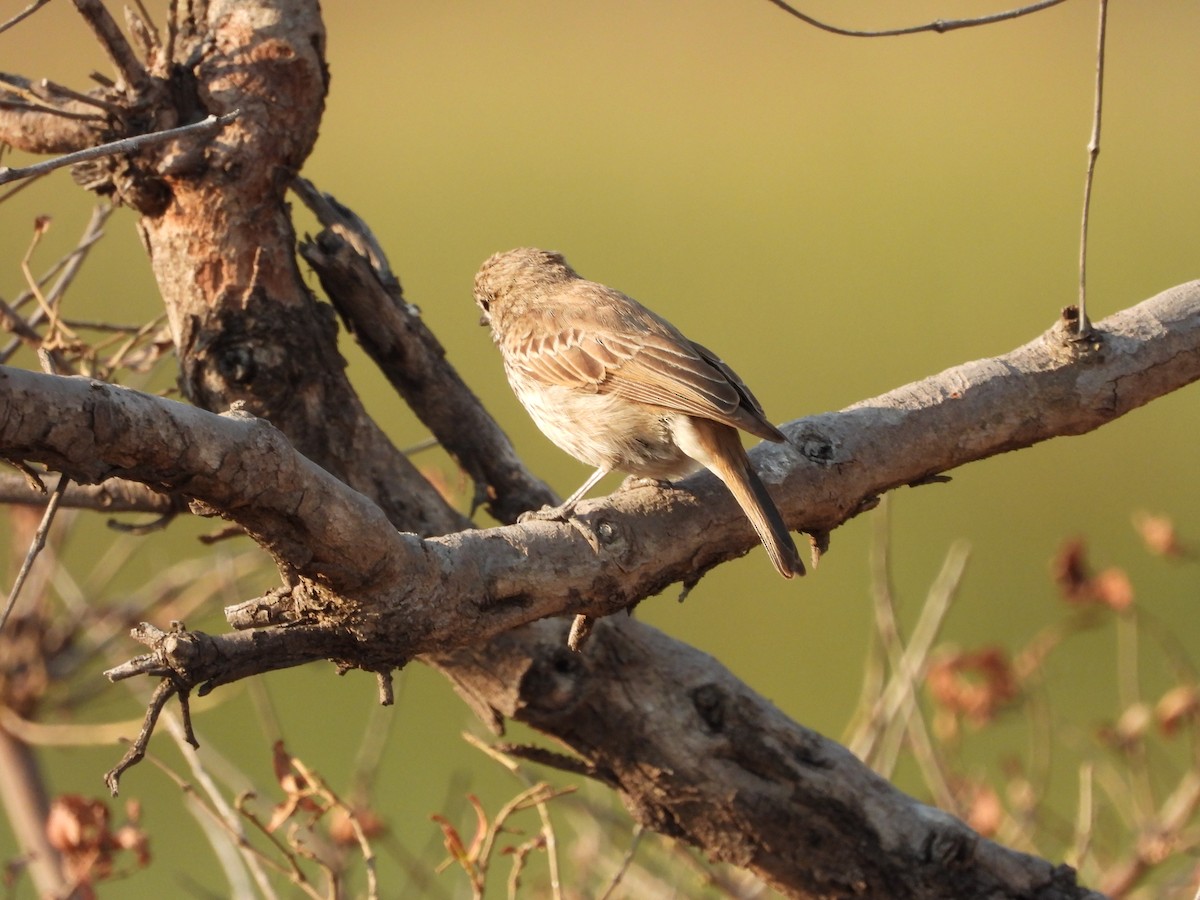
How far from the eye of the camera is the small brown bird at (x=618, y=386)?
10.1ft

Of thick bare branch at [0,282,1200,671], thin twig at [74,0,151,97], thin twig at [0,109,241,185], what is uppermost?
thin twig at [74,0,151,97]

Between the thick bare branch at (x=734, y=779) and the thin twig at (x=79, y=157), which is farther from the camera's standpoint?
the thick bare branch at (x=734, y=779)

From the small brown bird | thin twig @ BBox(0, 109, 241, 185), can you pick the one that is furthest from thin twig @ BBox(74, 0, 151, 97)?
the small brown bird

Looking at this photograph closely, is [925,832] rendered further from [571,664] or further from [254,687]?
[254,687]

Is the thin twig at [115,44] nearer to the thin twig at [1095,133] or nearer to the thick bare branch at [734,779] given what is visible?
the thick bare branch at [734,779]

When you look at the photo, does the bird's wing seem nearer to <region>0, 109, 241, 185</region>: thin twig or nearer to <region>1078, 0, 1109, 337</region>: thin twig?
<region>1078, 0, 1109, 337</region>: thin twig

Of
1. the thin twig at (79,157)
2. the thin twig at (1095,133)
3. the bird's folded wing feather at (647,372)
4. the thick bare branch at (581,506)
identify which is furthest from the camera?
the bird's folded wing feather at (647,372)

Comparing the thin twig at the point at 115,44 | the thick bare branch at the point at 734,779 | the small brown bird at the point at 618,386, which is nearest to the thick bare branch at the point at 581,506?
the small brown bird at the point at 618,386

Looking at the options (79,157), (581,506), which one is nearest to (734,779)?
(581,506)

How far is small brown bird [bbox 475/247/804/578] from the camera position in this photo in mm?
3090

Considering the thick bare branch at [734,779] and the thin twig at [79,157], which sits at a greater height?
the thin twig at [79,157]

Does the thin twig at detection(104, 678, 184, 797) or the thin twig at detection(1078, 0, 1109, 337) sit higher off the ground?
the thin twig at detection(1078, 0, 1109, 337)

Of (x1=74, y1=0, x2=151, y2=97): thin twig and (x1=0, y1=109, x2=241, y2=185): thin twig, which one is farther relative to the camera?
(x1=74, y1=0, x2=151, y2=97): thin twig

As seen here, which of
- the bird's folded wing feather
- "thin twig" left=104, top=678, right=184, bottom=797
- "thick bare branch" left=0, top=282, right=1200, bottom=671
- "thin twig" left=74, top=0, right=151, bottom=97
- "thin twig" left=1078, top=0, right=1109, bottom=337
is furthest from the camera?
the bird's folded wing feather
